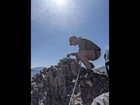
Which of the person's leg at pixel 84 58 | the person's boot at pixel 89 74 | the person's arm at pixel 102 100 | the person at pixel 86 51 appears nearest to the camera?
the person's arm at pixel 102 100

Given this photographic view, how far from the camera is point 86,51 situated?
13.8 ft

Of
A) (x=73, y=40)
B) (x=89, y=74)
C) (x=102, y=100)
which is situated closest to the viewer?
(x=102, y=100)

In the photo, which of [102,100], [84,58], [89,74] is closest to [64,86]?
→ [89,74]

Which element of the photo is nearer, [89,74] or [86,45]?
[86,45]

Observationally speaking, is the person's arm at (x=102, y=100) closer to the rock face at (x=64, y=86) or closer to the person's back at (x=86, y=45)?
the person's back at (x=86, y=45)

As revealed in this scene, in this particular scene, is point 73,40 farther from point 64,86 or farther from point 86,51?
point 64,86

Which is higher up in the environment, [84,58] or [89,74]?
[84,58]

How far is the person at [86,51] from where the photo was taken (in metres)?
3.84

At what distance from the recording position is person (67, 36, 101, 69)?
3.84m

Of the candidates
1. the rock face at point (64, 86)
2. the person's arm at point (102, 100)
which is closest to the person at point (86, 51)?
the rock face at point (64, 86)
